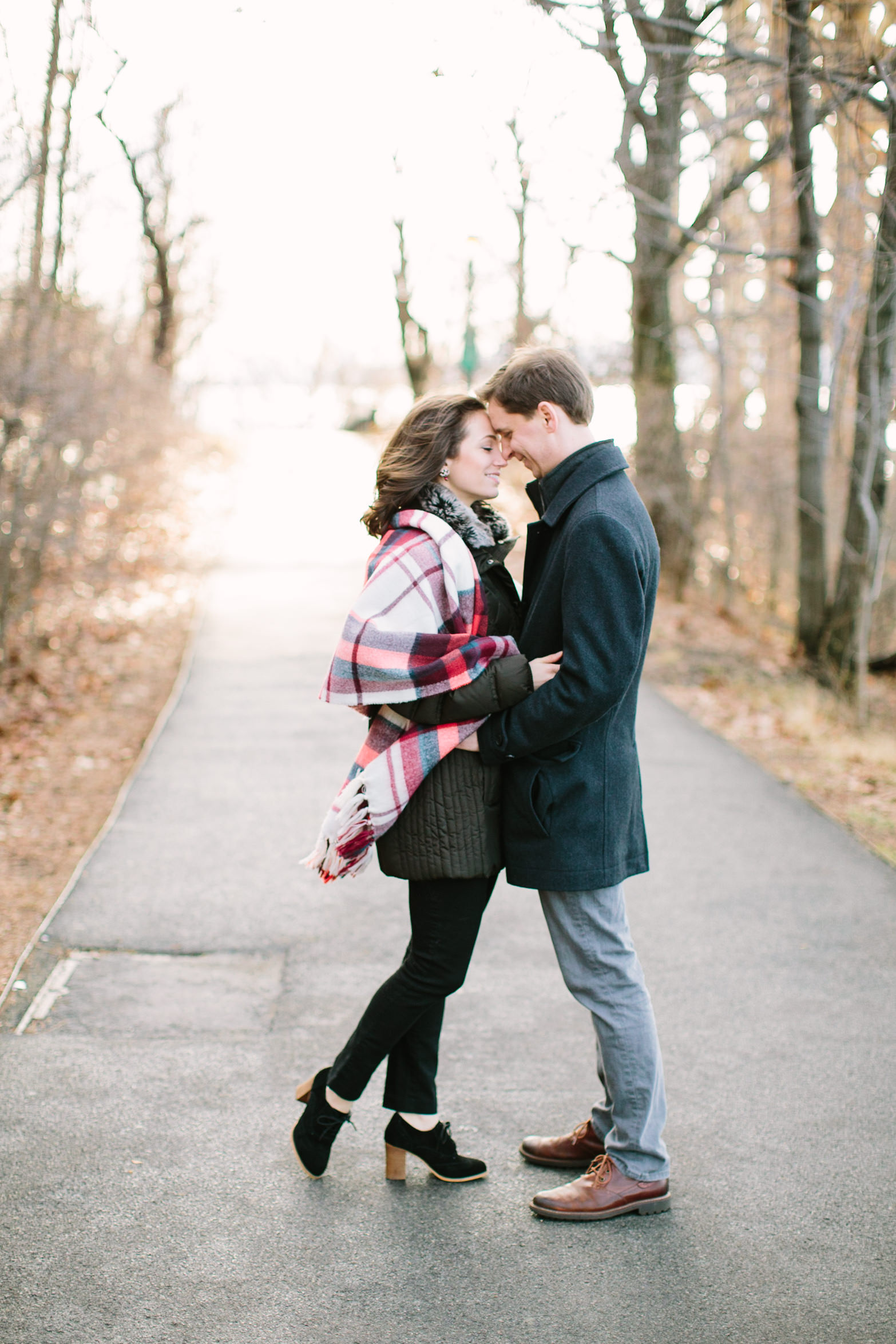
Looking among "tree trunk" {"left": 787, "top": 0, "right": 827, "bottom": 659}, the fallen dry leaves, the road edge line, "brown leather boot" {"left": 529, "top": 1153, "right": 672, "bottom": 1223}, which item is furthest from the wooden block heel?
"tree trunk" {"left": 787, "top": 0, "right": 827, "bottom": 659}

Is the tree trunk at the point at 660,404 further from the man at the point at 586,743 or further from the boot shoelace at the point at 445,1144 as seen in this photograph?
the boot shoelace at the point at 445,1144

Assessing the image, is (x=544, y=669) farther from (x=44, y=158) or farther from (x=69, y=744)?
(x=44, y=158)

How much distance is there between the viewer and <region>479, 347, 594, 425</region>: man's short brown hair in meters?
2.84

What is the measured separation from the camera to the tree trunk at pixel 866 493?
8820mm

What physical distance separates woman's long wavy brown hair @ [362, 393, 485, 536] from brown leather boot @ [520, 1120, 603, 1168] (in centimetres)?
174

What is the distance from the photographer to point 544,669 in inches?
112

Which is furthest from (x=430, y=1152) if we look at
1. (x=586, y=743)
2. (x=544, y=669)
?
(x=544, y=669)

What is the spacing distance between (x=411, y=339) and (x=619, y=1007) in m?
29.5

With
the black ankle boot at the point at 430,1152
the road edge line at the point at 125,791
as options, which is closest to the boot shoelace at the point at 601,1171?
the black ankle boot at the point at 430,1152

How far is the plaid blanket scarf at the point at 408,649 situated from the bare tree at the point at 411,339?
88.7ft

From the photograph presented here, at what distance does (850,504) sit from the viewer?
10.0 meters

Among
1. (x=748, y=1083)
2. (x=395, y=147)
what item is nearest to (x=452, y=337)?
(x=395, y=147)

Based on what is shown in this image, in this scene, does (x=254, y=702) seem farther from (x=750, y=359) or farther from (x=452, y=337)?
(x=452, y=337)

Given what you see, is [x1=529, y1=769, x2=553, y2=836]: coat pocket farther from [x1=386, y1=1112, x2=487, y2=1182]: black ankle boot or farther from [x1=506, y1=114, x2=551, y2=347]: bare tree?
[x1=506, y1=114, x2=551, y2=347]: bare tree
